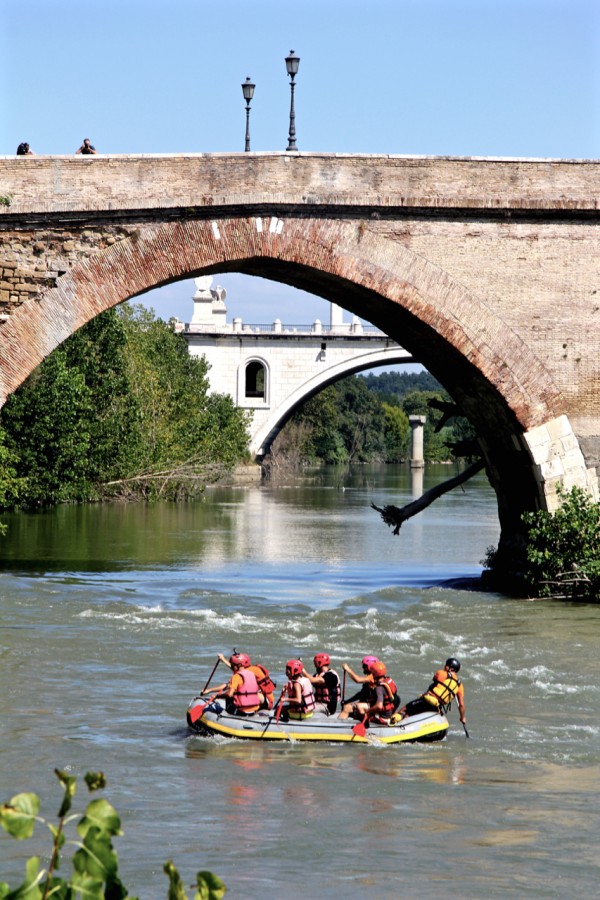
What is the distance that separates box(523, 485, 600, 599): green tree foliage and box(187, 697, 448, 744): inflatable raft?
21.0 ft

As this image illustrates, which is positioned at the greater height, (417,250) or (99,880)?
(417,250)

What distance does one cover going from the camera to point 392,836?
27.2 ft

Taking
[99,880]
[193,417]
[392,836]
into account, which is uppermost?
[193,417]

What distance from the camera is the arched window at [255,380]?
6412cm

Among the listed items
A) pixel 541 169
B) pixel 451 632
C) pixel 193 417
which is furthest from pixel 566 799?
pixel 193 417

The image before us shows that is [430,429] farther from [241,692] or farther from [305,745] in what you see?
[305,745]

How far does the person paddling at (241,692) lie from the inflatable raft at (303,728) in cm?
10

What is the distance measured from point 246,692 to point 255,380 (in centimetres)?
5609

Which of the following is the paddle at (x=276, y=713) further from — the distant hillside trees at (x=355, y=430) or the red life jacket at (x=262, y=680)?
the distant hillside trees at (x=355, y=430)

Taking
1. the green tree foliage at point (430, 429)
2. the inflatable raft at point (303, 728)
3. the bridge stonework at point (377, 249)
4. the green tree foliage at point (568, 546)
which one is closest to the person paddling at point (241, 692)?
the inflatable raft at point (303, 728)

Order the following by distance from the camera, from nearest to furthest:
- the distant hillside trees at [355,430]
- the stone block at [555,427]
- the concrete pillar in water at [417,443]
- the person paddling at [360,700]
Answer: the person paddling at [360,700] → the stone block at [555,427] → the distant hillside trees at [355,430] → the concrete pillar in water at [417,443]

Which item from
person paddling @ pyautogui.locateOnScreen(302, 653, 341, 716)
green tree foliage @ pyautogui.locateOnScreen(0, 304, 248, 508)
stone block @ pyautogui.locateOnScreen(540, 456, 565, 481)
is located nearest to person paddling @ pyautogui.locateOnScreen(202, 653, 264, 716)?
person paddling @ pyautogui.locateOnScreen(302, 653, 341, 716)

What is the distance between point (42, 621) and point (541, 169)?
826 cm

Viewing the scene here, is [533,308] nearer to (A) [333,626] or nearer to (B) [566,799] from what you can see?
(A) [333,626]
